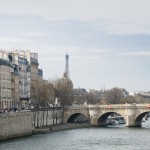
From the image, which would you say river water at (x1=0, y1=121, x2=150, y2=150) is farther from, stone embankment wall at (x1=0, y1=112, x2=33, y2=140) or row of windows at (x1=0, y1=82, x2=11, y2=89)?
row of windows at (x1=0, y1=82, x2=11, y2=89)

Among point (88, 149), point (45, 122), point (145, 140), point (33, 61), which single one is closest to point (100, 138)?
point (145, 140)

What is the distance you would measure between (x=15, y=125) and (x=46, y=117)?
24433 mm

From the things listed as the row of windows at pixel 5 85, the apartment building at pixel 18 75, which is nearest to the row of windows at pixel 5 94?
the apartment building at pixel 18 75

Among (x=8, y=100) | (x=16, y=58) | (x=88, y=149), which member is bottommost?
(x=88, y=149)

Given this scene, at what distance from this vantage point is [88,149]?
55.7m

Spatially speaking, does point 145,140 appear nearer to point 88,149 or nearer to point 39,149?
point 88,149

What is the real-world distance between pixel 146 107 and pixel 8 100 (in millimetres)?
21872

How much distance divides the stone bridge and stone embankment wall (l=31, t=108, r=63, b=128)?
103 inches

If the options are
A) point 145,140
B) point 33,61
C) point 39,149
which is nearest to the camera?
point 39,149

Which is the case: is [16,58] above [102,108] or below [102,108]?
above

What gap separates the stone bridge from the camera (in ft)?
306

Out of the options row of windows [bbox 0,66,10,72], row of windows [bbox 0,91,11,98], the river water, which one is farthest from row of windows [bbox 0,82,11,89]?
the river water

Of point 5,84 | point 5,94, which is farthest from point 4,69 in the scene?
point 5,94

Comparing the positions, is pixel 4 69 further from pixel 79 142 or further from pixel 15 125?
pixel 79 142
